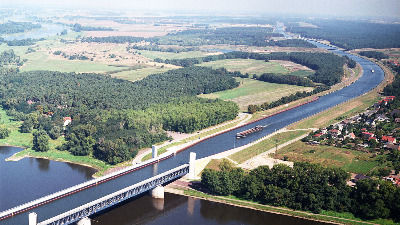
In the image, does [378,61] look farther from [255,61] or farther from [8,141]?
[8,141]

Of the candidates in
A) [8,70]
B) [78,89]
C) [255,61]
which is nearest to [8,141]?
[78,89]

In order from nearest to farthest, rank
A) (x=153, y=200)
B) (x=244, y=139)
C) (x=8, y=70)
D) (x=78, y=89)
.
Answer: (x=153, y=200), (x=244, y=139), (x=78, y=89), (x=8, y=70)

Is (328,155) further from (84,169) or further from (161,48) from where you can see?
(161,48)

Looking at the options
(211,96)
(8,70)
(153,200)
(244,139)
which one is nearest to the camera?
(153,200)

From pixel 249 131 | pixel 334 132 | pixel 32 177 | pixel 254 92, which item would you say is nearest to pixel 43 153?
pixel 32 177

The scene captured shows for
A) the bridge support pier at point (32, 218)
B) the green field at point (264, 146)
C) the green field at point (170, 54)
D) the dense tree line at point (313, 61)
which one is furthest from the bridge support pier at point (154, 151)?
the green field at point (170, 54)

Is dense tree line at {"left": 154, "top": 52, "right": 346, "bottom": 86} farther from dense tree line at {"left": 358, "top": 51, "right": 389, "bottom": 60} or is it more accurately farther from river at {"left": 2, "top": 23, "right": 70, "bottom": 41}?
river at {"left": 2, "top": 23, "right": 70, "bottom": 41}
